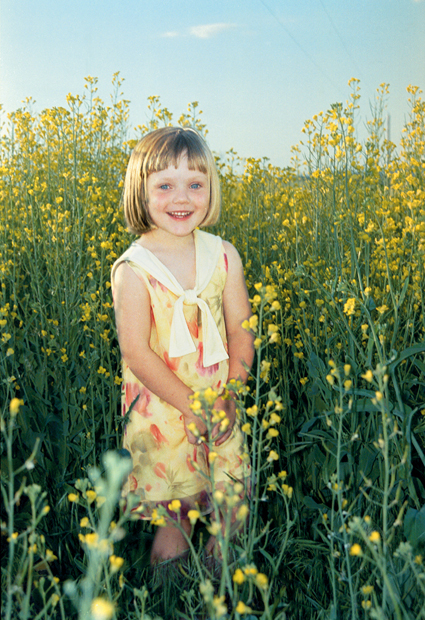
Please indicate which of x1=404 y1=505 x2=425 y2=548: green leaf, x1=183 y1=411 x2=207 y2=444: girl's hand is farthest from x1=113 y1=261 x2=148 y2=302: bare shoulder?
x1=404 y1=505 x2=425 y2=548: green leaf

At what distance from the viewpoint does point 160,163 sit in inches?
69.5

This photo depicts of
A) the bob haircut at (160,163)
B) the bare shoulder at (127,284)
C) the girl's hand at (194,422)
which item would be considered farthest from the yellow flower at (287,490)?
the bob haircut at (160,163)

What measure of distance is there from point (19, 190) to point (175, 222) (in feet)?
8.00

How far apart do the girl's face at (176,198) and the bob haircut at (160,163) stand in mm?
19

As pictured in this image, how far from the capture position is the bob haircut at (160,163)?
5.80 feet

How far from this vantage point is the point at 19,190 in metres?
3.88

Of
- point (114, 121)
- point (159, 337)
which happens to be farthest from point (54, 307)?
point (114, 121)

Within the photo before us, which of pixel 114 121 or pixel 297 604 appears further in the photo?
pixel 114 121

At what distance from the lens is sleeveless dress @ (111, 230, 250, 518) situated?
5.68ft

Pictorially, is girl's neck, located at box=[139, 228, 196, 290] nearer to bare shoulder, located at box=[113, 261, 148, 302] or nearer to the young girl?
the young girl

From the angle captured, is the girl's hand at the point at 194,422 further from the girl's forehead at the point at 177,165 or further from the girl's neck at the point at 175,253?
the girl's forehead at the point at 177,165

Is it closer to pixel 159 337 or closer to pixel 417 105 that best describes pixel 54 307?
pixel 159 337

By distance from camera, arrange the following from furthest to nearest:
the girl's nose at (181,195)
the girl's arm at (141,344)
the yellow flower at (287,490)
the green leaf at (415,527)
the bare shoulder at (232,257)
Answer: the bare shoulder at (232,257), the girl's nose at (181,195), the girl's arm at (141,344), the green leaf at (415,527), the yellow flower at (287,490)

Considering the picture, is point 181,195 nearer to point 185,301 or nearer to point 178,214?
point 178,214
